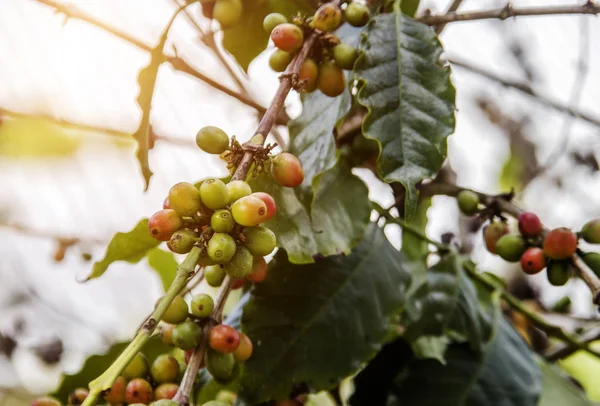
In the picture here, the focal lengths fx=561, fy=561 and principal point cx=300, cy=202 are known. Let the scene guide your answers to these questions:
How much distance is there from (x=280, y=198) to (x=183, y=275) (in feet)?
0.83

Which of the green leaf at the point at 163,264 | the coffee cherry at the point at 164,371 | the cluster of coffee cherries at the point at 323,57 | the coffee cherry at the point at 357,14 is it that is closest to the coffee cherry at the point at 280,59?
the cluster of coffee cherries at the point at 323,57

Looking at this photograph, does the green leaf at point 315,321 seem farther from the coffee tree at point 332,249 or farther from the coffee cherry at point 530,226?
the coffee cherry at point 530,226

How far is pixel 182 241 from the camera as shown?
0.42 m

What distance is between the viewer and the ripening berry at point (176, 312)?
1.72 ft

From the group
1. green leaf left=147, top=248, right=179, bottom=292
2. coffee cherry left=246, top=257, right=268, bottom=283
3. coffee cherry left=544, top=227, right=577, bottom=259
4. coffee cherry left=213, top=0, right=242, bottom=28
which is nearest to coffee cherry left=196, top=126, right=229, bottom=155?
coffee cherry left=246, top=257, right=268, bottom=283

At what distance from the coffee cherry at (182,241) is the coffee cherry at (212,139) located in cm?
9

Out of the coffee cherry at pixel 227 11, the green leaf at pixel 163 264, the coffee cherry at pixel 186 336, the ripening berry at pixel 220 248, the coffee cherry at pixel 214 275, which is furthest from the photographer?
the green leaf at pixel 163 264

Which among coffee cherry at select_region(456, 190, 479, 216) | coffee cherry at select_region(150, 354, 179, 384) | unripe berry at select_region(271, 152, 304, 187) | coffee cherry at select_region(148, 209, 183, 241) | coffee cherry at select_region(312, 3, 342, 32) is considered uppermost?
coffee cherry at select_region(312, 3, 342, 32)

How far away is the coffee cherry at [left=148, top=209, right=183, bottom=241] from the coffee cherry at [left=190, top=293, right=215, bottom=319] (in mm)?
137

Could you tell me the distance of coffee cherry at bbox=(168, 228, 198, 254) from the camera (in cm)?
42

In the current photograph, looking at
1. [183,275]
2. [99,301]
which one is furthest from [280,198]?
[99,301]

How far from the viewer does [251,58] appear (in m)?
0.84

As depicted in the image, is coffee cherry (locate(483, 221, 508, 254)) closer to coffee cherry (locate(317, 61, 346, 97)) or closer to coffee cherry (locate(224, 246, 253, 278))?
coffee cherry (locate(317, 61, 346, 97))

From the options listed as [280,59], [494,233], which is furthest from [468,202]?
[280,59]
